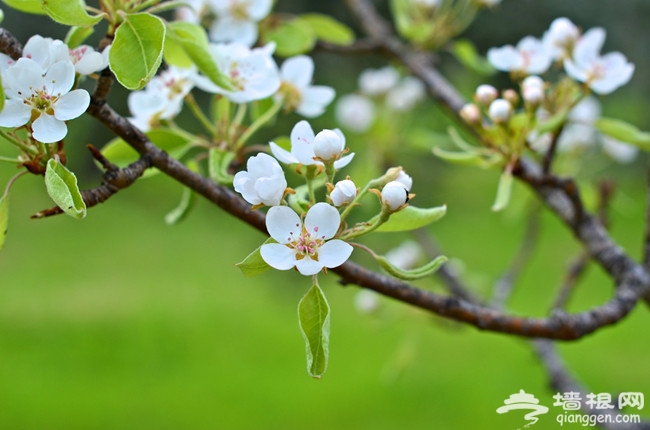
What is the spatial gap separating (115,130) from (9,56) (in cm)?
10

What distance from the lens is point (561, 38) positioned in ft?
3.14

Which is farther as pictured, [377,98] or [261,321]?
[261,321]

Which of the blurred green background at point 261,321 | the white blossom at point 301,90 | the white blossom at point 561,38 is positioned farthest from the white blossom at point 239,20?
the blurred green background at point 261,321

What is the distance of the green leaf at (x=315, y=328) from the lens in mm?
578

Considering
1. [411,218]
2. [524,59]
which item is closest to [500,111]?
[524,59]

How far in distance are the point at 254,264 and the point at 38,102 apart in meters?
0.21

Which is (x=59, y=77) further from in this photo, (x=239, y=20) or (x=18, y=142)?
(x=239, y=20)

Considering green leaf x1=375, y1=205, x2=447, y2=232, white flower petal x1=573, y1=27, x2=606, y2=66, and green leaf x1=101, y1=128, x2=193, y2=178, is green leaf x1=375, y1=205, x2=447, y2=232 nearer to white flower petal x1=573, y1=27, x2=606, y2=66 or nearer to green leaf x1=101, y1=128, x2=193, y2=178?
green leaf x1=101, y1=128, x2=193, y2=178

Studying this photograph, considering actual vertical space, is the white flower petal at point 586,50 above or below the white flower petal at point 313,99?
above

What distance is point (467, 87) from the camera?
9.33 ft

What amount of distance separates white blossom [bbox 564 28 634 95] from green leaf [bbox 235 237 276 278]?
536mm

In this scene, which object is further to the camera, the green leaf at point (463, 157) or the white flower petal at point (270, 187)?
the green leaf at point (463, 157)

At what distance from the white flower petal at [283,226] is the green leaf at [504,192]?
1.10ft

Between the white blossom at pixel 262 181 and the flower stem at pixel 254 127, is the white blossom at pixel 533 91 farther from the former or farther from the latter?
the white blossom at pixel 262 181
